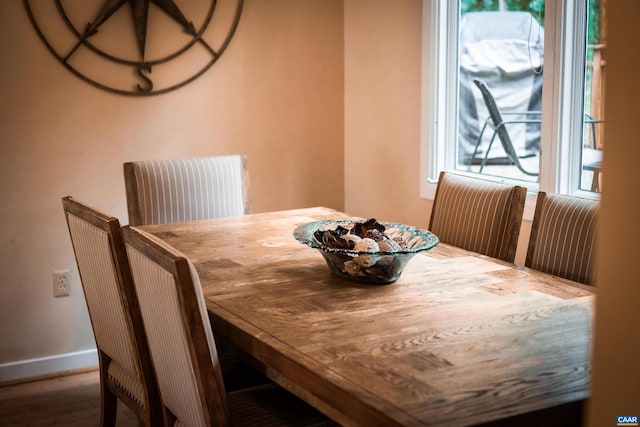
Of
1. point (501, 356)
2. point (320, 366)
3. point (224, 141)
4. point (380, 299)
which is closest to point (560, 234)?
point (380, 299)

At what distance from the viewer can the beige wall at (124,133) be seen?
3580 millimetres

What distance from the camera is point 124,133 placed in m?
3.80

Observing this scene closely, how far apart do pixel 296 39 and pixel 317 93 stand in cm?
30

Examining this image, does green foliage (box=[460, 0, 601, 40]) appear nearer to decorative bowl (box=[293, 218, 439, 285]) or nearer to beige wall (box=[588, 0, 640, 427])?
decorative bowl (box=[293, 218, 439, 285])

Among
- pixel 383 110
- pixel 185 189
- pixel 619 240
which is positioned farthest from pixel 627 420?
pixel 383 110

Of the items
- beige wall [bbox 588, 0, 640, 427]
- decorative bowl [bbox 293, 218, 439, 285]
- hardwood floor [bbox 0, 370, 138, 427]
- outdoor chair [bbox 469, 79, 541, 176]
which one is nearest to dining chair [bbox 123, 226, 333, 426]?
decorative bowl [bbox 293, 218, 439, 285]

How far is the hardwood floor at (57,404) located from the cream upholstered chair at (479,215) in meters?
1.47

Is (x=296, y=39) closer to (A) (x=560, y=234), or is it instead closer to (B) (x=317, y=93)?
(B) (x=317, y=93)

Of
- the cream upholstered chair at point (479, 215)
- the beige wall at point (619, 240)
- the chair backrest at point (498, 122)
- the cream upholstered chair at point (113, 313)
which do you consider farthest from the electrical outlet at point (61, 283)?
the beige wall at point (619, 240)

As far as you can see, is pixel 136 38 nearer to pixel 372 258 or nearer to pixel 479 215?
pixel 479 215

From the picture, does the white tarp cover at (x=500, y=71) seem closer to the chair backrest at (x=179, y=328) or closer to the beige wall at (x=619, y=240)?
the chair backrest at (x=179, y=328)

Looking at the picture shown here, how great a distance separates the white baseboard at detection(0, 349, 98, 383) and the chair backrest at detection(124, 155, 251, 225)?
0.83m

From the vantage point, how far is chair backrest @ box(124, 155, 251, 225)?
131 inches

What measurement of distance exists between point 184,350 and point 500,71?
2.32 meters
